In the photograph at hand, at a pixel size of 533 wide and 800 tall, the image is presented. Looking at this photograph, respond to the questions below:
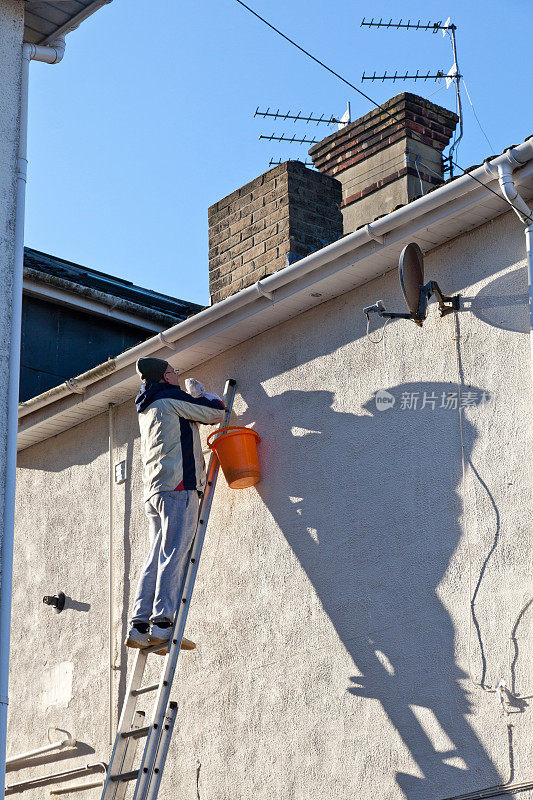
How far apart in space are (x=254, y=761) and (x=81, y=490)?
328 cm

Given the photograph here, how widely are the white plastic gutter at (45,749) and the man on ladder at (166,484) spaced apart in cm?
172

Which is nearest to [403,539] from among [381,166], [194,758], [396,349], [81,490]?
[396,349]

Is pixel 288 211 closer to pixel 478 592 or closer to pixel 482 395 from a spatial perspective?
pixel 482 395

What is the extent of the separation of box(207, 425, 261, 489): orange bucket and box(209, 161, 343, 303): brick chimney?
2160 mm

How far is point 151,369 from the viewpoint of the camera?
328 inches

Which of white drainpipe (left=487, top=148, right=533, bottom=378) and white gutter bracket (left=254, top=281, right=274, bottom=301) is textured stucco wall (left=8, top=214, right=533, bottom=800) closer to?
white drainpipe (left=487, top=148, right=533, bottom=378)

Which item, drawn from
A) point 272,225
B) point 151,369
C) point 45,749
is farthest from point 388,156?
point 45,749

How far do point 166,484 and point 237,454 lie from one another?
21.4 inches

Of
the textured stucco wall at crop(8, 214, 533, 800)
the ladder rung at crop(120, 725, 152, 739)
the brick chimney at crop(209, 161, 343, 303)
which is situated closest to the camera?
the textured stucco wall at crop(8, 214, 533, 800)

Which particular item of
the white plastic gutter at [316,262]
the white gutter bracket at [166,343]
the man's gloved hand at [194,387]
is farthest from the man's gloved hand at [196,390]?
the white gutter bracket at [166,343]

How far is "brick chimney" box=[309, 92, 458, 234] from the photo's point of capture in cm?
1043

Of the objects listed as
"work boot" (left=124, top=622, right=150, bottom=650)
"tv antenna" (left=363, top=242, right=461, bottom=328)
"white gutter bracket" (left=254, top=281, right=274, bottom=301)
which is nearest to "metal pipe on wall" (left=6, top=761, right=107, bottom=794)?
"work boot" (left=124, top=622, right=150, bottom=650)

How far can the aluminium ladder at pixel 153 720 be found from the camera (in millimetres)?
7156

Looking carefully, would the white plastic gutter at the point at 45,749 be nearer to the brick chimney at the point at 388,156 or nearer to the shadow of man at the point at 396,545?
the shadow of man at the point at 396,545
